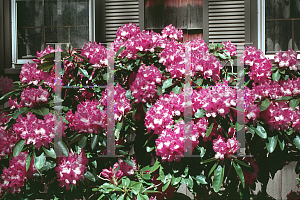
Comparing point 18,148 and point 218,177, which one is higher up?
point 18,148

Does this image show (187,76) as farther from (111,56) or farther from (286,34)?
(286,34)

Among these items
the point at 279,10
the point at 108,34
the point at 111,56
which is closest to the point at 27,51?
the point at 108,34

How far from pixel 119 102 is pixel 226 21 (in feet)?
5.70

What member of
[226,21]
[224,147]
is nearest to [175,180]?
[224,147]

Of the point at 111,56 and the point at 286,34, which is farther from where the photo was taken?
the point at 286,34

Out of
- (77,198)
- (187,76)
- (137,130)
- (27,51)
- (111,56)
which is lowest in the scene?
(77,198)

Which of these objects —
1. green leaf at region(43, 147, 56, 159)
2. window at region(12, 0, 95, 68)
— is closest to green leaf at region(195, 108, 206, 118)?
green leaf at region(43, 147, 56, 159)

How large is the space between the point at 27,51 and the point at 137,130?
6.33 feet

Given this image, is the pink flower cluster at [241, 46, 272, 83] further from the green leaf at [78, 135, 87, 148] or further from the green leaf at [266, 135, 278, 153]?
the green leaf at [78, 135, 87, 148]

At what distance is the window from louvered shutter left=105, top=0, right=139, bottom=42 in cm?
17

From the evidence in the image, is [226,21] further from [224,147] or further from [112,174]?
[112,174]

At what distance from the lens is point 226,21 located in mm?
2742

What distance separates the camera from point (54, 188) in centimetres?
147

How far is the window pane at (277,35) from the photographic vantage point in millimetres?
2789
